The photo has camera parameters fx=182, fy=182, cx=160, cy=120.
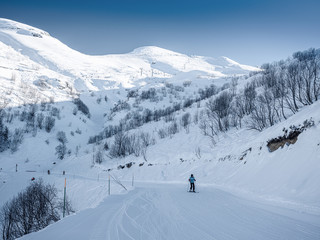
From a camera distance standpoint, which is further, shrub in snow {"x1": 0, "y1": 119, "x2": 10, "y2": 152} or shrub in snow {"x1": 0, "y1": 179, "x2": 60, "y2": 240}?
shrub in snow {"x1": 0, "y1": 119, "x2": 10, "y2": 152}

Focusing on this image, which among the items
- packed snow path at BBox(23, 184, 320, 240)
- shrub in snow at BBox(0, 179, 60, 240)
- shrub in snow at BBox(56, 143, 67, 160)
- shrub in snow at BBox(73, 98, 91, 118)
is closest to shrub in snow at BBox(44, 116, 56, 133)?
shrub in snow at BBox(56, 143, 67, 160)

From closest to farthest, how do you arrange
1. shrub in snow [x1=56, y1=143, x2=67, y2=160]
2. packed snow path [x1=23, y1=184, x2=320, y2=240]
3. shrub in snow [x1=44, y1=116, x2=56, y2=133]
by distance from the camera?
packed snow path [x1=23, y1=184, x2=320, y2=240], shrub in snow [x1=56, y1=143, x2=67, y2=160], shrub in snow [x1=44, y1=116, x2=56, y2=133]

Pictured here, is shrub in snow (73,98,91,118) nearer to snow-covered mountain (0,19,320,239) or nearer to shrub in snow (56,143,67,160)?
snow-covered mountain (0,19,320,239)

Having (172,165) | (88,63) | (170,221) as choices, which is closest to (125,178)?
(172,165)

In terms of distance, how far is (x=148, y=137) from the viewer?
50.5 meters

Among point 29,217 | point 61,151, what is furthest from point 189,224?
point 61,151

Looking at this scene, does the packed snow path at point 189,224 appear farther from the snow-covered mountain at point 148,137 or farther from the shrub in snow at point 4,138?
the shrub in snow at point 4,138

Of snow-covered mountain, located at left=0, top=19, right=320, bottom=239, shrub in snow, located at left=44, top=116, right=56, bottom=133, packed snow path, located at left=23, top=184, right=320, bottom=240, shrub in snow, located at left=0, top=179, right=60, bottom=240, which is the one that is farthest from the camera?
shrub in snow, located at left=44, top=116, right=56, bottom=133

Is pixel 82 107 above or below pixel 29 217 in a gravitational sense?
above

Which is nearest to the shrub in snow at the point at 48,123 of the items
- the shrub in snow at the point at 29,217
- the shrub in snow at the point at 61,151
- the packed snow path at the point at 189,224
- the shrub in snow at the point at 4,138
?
the shrub in snow at the point at 61,151

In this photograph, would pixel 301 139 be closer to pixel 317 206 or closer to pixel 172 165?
pixel 317 206

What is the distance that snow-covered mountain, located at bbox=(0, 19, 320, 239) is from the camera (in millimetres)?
11398

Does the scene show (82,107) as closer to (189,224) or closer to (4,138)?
(4,138)

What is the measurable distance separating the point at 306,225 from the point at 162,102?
331 feet
